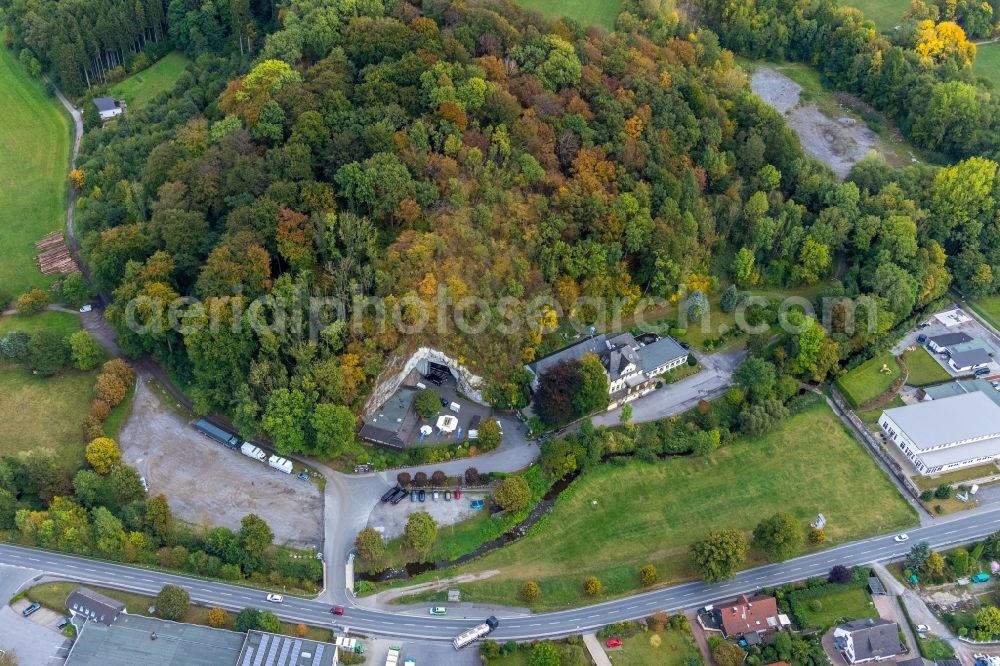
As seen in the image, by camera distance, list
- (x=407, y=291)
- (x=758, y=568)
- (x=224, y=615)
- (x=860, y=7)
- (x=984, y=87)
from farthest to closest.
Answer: (x=860, y=7), (x=984, y=87), (x=407, y=291), (x=758, y=568), (x=224, y=615)

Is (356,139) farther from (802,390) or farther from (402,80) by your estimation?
(802,390)

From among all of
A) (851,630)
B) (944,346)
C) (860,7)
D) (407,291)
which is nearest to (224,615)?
(407,291)

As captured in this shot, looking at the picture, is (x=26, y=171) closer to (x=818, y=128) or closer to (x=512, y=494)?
(x=512, y=494)

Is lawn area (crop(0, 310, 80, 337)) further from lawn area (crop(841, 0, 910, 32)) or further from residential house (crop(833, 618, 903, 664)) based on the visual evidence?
lawn area (crop(841, 0, 910, 32))

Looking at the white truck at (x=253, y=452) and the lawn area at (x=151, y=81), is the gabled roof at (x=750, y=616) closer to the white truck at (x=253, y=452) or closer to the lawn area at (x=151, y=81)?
the white truck at (x=253, y=452)

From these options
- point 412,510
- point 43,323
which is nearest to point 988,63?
point 412,510

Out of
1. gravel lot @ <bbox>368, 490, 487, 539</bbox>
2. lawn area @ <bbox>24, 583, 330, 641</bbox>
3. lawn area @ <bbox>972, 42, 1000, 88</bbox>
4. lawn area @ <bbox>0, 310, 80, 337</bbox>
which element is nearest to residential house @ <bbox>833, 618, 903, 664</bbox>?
gravel lot @ <bbox>368, 490, 487, 539</bbox>
